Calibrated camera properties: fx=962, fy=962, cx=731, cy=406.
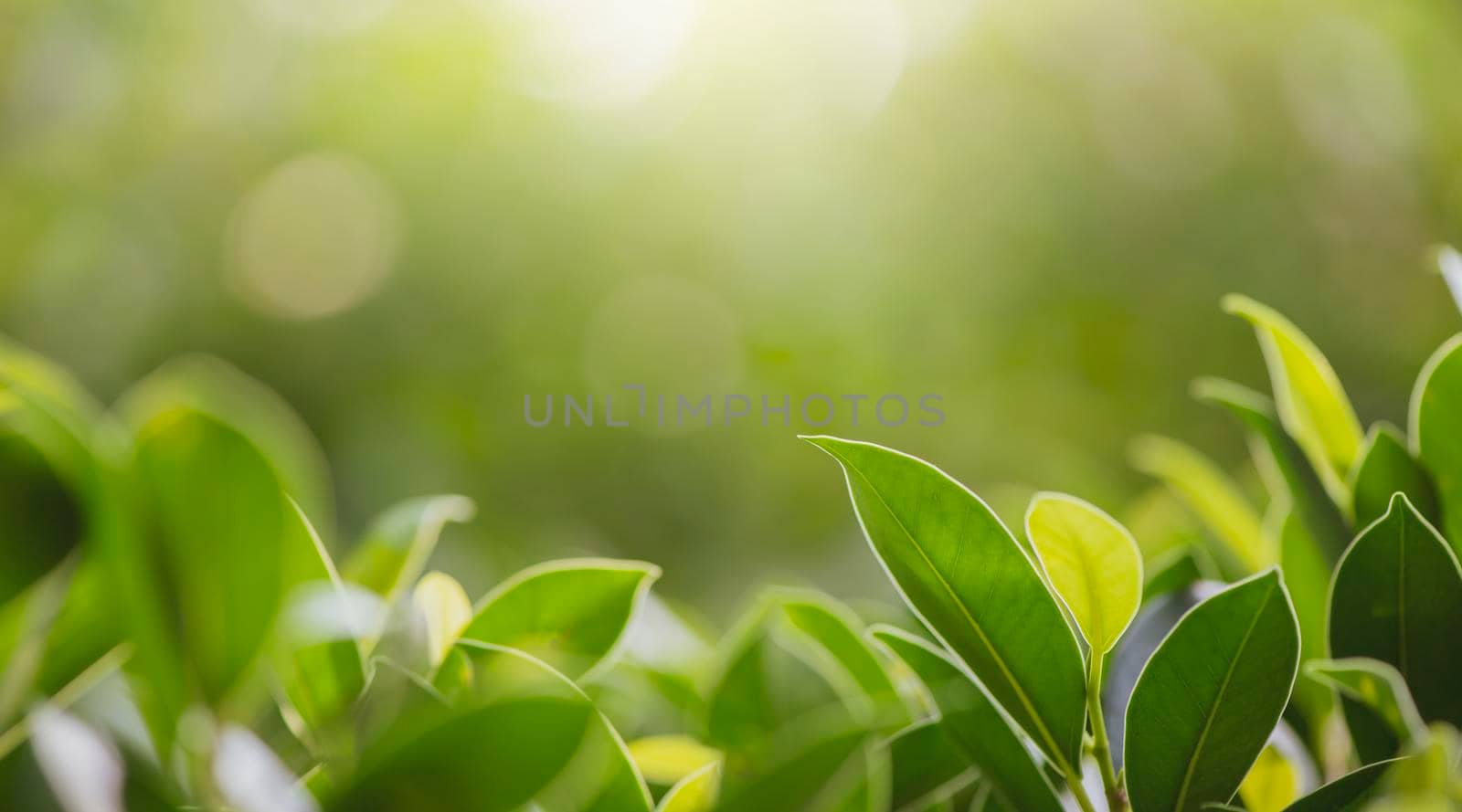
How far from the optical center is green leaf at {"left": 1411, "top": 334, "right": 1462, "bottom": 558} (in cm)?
24

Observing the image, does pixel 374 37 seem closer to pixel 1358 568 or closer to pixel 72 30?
pixel 72 30

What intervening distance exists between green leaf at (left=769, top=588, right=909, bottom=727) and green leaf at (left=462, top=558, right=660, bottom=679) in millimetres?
59

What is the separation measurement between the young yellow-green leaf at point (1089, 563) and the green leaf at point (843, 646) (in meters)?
0.09

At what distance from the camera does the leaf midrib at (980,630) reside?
204 millimetres

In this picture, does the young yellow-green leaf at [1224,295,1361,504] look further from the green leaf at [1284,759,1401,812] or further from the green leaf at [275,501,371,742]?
the green leaf at [275,501,371,742]

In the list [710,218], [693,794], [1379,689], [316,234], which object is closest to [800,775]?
[693,794]

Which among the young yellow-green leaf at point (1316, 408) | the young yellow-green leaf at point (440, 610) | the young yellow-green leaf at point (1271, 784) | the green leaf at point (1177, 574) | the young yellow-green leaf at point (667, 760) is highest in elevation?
the young yellow-green leaf at point (1316, 408)

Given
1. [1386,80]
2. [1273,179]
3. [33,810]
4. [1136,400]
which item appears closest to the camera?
[33,810]

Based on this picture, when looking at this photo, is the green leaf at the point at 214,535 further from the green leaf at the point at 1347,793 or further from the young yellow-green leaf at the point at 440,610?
the green leaf at the point at 1347,793

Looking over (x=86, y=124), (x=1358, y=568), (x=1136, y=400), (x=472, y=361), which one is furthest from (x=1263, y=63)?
(x=86, y=124)

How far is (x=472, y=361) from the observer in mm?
2191

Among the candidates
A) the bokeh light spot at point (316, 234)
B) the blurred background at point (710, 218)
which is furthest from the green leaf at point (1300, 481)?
the bokeh light spot at point (316, 234)

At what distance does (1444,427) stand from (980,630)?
0.14m

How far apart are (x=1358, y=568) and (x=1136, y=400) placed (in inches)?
78.7
